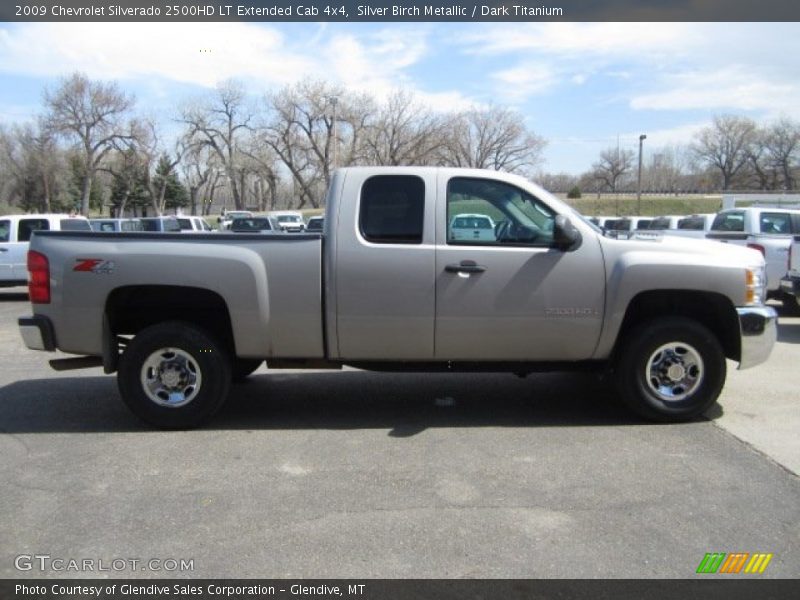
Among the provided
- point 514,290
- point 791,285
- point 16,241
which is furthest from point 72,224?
point 791,285

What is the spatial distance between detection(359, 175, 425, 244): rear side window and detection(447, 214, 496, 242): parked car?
10.7 inches

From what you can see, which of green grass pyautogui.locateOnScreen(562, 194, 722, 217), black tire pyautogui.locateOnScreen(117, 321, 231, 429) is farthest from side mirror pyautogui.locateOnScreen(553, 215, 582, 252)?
green grass pyautogui.locateOnScreen(562, 194, 722, 217)

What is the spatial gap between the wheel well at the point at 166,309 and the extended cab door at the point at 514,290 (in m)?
1.84

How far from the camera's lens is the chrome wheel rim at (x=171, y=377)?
5.35 m

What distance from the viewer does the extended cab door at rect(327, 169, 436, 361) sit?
5156 millimetres

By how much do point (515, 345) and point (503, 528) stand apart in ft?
6.10

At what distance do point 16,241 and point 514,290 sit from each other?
14347 millimetres

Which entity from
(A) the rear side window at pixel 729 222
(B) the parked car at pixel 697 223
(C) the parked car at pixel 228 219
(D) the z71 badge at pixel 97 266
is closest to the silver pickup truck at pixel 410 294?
(D) the z71 badge at pixel 97 266

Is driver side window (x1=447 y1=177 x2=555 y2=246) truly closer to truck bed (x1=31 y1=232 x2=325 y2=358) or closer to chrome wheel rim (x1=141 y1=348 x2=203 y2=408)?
truck bed (x1=31 y1=232 x2=325 y2=358)

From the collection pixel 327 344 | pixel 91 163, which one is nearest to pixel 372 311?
pixel 327 344

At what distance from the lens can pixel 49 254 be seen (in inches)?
207

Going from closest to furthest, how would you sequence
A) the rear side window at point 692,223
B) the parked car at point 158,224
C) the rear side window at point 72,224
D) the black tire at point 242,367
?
the black tire at point 242,367, the rear side window at point 72,224, the rear side window at point 692,223, the parked car at point 158,224

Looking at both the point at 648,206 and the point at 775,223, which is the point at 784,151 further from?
the point at 775,223

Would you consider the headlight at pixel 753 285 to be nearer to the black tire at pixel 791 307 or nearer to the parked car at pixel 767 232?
the parked car at pixel 767 232
